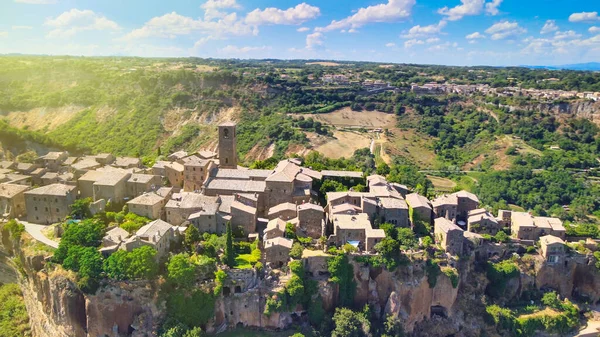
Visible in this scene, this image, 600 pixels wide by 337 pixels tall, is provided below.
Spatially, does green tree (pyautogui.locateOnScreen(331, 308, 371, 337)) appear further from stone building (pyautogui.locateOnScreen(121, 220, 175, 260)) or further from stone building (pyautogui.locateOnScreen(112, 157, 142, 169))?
stone building (pyautogui.locateOnScreen(112, 157, 142, 169))

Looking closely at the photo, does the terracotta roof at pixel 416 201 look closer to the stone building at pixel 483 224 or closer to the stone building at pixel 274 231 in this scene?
the stone building at pixel 483 224

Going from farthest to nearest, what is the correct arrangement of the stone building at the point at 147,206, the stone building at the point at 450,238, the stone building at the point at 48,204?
the stone building at the point at 48,204 < the stone building at the point at 147,206 < the stone building at the point at 450,238

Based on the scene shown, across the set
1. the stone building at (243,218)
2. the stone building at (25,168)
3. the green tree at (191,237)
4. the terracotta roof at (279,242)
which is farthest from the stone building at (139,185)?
the terracotta roof at (279,242)

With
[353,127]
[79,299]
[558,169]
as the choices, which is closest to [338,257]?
[79,299]

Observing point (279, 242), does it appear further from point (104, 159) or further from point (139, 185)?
point (104, 159)

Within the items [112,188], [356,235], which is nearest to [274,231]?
[356,235]

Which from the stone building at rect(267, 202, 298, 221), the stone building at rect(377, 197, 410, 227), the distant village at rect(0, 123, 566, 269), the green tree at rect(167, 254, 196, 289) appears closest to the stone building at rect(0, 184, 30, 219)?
the distant village at rect(0, 123, 566, 269)
